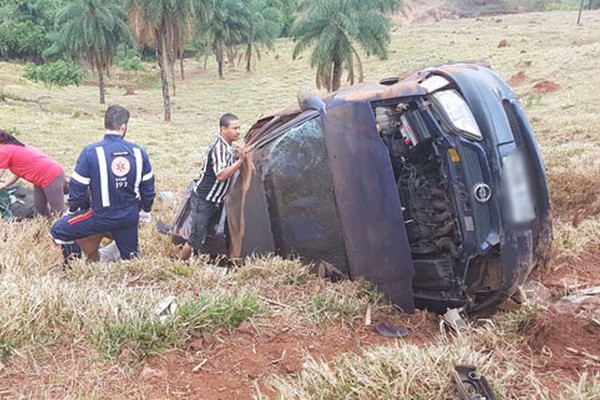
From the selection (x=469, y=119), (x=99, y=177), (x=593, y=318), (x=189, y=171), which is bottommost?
(x=189, y=171)

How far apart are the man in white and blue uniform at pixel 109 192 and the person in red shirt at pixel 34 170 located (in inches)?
80.1

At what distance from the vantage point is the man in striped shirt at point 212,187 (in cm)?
471

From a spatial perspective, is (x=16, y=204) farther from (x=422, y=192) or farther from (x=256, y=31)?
(x=256, y=31)

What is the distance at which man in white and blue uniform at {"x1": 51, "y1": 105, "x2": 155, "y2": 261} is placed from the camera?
4.48 m

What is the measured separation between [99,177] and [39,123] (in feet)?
59.1

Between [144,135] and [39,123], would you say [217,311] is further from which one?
[39,123]

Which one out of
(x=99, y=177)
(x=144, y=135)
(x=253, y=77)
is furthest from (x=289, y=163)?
(x=253, y=77)

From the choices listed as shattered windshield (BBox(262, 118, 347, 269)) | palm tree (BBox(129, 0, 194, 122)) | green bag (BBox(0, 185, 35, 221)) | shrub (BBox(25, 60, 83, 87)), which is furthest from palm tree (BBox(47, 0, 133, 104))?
shattered windshield (BBox(262, 118, 347, 269))

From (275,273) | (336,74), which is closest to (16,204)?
(275,273)

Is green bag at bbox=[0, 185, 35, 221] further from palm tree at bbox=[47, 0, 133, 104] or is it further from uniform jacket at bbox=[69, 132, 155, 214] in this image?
palm tree at bbox=[47, 0, 133, 104]

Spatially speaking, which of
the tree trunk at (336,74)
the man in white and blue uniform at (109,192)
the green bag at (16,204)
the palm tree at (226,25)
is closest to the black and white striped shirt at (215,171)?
the man in white and blue uniform at (109,192)

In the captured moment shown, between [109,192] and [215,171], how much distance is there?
853mm

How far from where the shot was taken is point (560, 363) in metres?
2.45

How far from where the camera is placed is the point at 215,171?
4.72 metres
